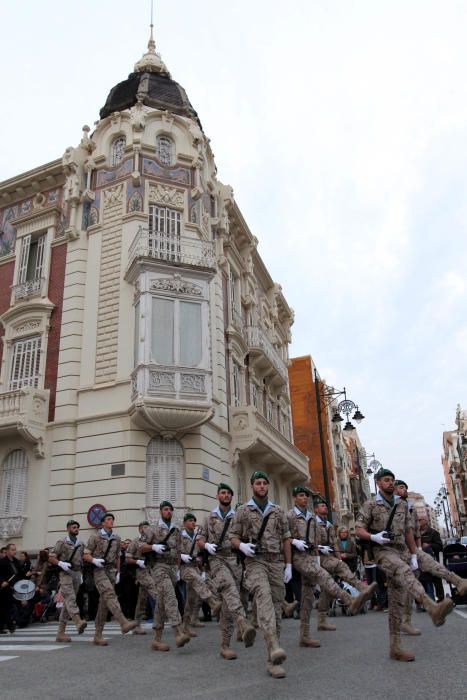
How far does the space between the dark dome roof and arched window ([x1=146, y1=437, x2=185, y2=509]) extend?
13.9 m

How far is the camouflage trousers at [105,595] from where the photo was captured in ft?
27.8

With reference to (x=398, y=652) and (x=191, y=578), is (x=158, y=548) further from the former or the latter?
(x=398, y=652)

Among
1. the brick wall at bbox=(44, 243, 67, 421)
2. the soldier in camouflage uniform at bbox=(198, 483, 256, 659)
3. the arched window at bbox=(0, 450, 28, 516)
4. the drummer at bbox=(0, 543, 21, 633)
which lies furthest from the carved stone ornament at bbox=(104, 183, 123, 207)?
the soldier in camouflage uniform at bbox=(198, 483, 256, 659)

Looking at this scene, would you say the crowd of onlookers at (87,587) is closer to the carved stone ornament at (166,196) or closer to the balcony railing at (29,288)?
the balcony railing at (29,288)

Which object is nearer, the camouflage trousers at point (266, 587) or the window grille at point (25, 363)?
the camouflage trousers at point (266, 587)

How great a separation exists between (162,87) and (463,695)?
975 inches

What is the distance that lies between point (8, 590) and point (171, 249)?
1182 cm

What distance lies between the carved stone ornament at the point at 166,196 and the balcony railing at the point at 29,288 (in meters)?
4.95

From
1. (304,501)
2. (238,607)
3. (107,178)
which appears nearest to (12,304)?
(107,178)

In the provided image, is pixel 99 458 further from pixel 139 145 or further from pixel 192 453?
pixel 139 145

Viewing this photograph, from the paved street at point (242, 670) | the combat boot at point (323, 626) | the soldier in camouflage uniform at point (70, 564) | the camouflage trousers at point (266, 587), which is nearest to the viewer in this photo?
the paved street at point (242, 670)

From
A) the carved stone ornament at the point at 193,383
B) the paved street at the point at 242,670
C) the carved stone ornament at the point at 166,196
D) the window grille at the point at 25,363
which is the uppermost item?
the carved stone ornament at the point at 166,196

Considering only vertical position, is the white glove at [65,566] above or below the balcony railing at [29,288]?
below

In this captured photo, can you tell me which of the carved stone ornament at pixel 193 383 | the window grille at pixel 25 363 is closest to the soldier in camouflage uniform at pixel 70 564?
the carved stone ornament at pixel 193 383
